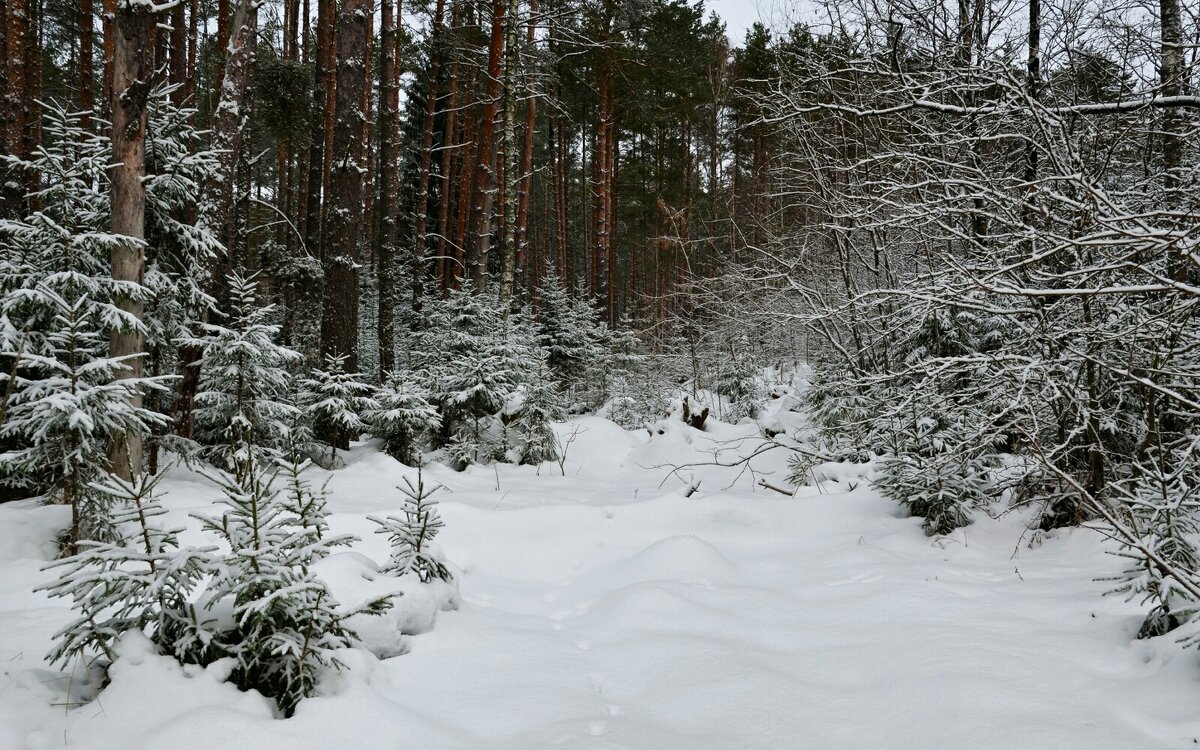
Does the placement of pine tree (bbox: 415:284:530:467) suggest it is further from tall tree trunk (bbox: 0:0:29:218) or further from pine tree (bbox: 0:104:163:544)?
tall tree trunk (bbox: 0:0:29:218)

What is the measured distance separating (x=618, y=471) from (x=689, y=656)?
6.64 metres

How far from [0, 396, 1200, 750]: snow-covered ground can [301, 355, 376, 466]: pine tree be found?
2.16 meters

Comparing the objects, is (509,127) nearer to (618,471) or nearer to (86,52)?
(618,471)

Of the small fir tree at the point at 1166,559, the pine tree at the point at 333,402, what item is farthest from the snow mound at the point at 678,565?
the pine tree at the point at 333,402

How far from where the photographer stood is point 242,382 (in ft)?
20.0

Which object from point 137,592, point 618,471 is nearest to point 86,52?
point 618,471

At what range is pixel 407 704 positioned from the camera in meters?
2.43

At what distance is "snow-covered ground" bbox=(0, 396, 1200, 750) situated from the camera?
211 centimetres

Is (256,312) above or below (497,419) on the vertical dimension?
above

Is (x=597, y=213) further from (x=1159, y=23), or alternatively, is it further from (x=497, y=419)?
(x=1159, y=23)

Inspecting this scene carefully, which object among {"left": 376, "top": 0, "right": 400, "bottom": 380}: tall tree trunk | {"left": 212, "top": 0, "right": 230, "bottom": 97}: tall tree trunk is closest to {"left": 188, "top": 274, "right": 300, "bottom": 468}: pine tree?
{"left": 376, "top": 0, "right": 400, "bottom": 380}: tall tree trunk

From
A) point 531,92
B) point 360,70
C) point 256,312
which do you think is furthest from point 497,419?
point 531,92

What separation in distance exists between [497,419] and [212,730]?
8.24 m

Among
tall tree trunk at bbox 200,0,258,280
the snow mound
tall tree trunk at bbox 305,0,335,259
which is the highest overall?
tall tree trunk at bbox 305,0,335,259
